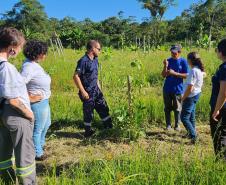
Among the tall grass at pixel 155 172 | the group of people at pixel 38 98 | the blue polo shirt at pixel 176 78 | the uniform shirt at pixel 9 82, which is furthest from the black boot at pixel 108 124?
the uniform shirt at pixel 9 82

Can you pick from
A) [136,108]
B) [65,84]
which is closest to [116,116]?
[136,108]

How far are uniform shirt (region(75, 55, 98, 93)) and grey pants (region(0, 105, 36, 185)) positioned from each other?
209cm

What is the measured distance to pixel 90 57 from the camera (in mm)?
5129

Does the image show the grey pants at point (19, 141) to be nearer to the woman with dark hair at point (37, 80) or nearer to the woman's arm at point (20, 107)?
the woman's arm at point (20, 107)

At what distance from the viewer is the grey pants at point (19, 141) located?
2.92 meters

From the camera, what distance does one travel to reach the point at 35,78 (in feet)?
12.8

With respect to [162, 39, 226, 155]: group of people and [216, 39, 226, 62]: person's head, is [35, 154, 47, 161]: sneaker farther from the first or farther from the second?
[216, 39, 226, 62]: person's head

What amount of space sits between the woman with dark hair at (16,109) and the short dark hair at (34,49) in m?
0.93

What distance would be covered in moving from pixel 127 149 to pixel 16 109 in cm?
222

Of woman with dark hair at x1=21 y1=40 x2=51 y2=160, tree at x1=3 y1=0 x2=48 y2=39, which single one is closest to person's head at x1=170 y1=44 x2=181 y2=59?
woman with dark hair at x1=21 y1=40 x2=51 y2=160

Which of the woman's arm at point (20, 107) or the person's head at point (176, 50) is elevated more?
the person's head at point (176, 50)

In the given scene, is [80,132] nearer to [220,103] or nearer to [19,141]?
[19,141]

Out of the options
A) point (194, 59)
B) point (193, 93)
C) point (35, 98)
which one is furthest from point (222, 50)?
point (35, 98)

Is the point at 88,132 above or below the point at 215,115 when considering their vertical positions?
below
